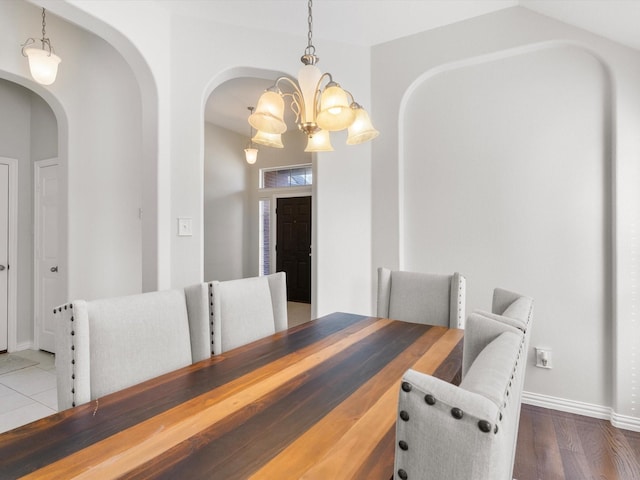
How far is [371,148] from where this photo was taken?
9.68ft

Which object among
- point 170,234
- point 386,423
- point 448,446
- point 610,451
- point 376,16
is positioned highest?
point 376,16

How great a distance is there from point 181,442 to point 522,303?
104 cm

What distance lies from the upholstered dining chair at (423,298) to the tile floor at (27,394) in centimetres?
235

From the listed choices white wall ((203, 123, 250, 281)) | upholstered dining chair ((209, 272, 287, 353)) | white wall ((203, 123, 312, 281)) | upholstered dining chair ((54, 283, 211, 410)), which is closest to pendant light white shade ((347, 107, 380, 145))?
upholstered dining chair ((209, 272, 287, 353))

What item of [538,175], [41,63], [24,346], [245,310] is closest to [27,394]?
[24,346]

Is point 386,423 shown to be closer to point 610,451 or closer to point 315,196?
point 610,451

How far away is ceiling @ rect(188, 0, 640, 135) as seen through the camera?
2.07 m

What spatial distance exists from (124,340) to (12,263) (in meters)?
3.41

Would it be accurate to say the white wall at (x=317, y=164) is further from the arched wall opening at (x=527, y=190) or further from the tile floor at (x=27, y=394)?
the tile floor at (x=27, y=394)

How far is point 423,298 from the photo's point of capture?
2025 mm

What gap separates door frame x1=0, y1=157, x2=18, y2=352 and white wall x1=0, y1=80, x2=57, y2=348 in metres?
0.02

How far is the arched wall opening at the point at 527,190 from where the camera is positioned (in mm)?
2307

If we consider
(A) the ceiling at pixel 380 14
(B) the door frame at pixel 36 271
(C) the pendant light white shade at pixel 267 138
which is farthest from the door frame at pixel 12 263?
(C) the pendant light white shade at pixel 267 138

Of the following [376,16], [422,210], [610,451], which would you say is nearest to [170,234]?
[422,210]
